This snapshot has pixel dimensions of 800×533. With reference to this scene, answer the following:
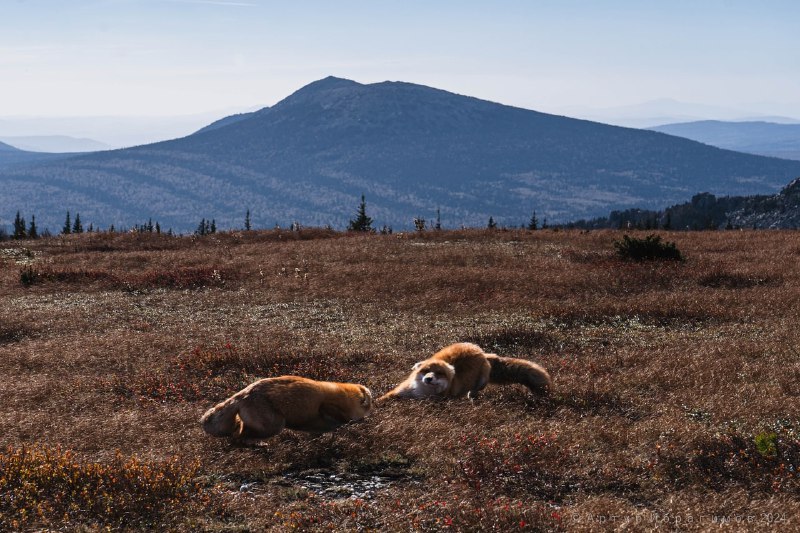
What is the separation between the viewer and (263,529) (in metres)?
7.48

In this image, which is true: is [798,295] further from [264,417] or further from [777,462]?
[264,417]

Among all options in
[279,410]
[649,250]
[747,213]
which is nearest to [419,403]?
[279,410]

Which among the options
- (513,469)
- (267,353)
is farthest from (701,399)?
(267,353)

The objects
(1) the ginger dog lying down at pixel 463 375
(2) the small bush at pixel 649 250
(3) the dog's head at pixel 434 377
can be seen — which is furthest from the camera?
(2) the small bush at pixel 649 250

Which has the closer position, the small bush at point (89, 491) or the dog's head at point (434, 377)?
the small bush at point (89, 491)

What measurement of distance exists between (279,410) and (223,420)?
89 cm

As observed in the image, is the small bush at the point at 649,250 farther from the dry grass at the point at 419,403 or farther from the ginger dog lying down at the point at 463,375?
the ginger dog lying down at the point at 463,375

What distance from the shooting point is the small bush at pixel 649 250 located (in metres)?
30.1

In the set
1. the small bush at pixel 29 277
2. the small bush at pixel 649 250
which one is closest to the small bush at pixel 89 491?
the small bush at pixel 29 277

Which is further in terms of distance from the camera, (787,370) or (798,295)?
(798,295)

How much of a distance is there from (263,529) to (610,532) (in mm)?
3871

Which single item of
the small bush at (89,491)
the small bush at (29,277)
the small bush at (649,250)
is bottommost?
the small bush at (29,277)

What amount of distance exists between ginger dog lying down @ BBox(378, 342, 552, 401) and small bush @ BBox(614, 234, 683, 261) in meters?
19.5

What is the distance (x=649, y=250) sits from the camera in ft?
99.6
